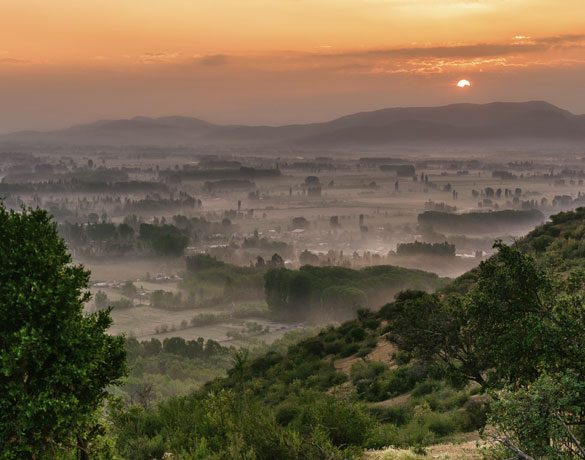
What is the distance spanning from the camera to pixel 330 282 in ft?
518

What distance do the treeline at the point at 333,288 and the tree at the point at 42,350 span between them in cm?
12921

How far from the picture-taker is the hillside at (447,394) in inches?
487

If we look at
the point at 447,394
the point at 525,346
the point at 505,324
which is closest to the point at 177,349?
the point at 447,394

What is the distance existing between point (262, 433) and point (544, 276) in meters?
9.17

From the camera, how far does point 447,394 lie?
25125 millimetres

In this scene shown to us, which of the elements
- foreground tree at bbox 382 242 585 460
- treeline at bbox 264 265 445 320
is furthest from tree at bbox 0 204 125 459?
treeline at bbox 264 265 445 320

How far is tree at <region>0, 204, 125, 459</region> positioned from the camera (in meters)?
12.2

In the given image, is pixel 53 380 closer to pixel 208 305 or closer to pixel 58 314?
pixel 58 314

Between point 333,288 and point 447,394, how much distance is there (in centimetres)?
12536

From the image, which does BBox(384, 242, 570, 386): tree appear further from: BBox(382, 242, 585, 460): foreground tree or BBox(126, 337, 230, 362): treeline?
BBox(126, 337, 230, 362): treeline

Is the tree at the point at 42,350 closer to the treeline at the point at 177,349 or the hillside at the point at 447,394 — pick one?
the hillside at the point at 447,394

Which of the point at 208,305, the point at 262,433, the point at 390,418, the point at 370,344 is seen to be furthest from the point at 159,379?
the point at 208,305

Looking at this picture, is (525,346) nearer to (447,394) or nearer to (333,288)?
(447,394)

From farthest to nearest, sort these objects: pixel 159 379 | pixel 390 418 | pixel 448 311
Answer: pixel 159 379 < pixel 390 418 < pixel 448 311
